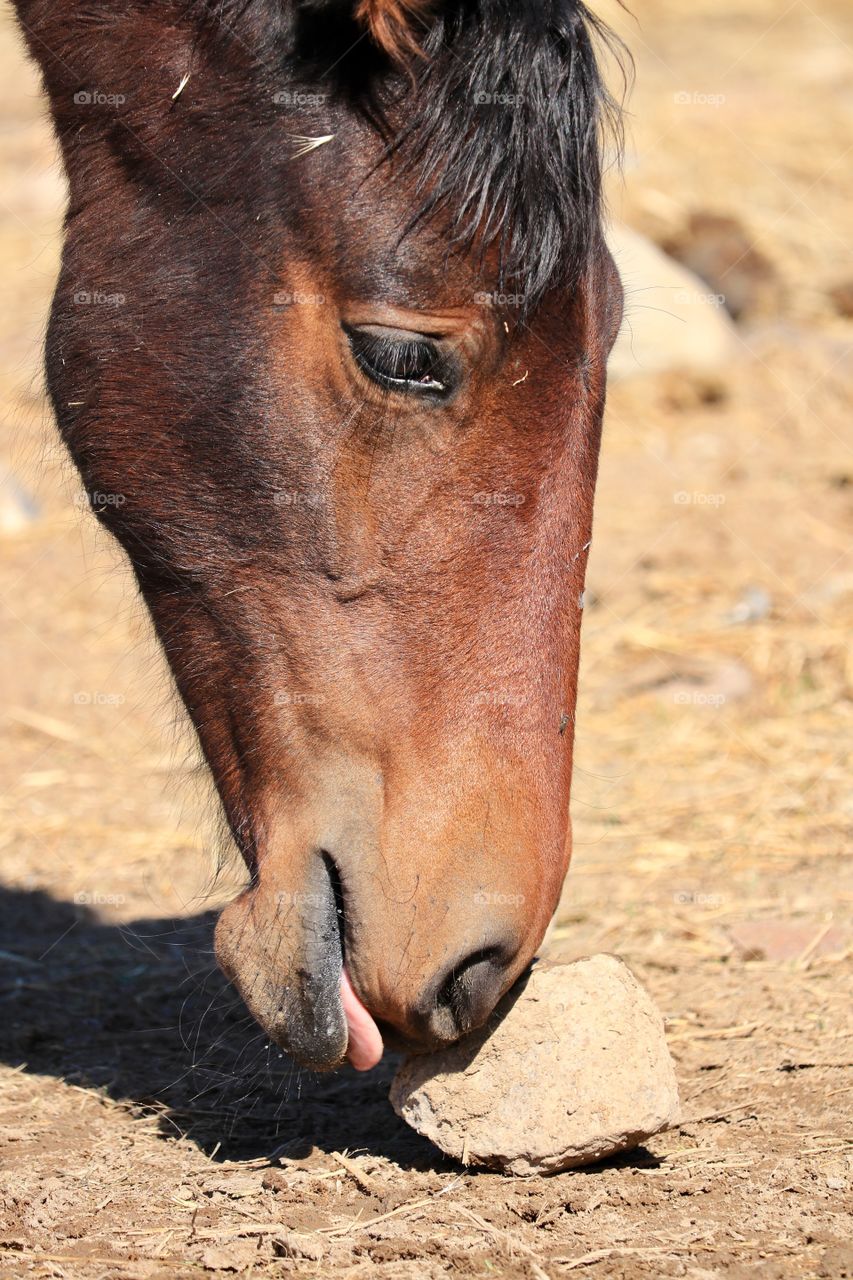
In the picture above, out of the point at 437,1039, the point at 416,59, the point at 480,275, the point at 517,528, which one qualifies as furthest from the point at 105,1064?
the point at 416,59

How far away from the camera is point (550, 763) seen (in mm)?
2242

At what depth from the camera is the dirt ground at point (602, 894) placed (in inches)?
90.9

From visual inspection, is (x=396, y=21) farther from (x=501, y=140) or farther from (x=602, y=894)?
(x=602, y=894)

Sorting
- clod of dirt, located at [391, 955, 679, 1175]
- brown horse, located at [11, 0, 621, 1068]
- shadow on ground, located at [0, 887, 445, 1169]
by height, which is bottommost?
shadow on ground, located at [0, 887, 445, 1169]

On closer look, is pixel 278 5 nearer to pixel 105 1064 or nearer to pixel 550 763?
pixel 550 763

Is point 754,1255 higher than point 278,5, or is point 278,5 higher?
point 278,5

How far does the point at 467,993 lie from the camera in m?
2.18

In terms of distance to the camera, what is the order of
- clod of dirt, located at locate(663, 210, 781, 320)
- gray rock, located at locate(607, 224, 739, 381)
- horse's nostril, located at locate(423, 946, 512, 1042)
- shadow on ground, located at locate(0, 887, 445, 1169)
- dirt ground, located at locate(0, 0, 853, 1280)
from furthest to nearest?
clod of dirt, located at locate(663, 210, 781, 320) < gray rock, located at locate(607, 224, 739, 381) < shadow on ground, located at locate(0, 887, 445, 1169) < dirt ground, located at locate(0, 0, 853, 1280) < horse's nostril, located at locate(423, 946, 512, 1042)

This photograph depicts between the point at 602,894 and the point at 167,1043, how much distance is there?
144 centimetres

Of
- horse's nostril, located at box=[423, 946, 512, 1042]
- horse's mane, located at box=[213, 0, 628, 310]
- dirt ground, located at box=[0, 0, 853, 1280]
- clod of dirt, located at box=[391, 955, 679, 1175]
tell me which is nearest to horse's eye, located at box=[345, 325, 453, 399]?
horse's mane, located at box=[213, 0, 628, 310]

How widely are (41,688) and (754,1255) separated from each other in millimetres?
4283

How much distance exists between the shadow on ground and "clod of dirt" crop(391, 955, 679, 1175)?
0.60 feet

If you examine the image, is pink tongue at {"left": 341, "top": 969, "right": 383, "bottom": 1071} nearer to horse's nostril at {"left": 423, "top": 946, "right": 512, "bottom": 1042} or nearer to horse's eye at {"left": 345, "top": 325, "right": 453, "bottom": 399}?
horse's nostril at {"left": 423, "top": 946, "right": 512, "bottom": 1042}

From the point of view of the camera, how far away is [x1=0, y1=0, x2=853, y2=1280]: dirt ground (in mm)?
2309
